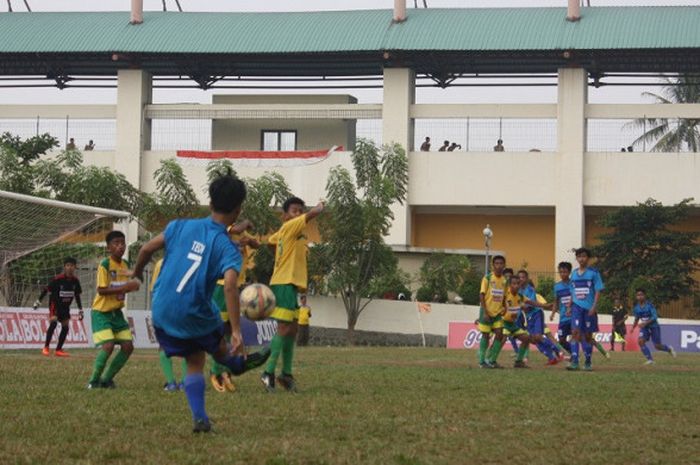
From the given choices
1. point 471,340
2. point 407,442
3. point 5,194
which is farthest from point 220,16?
point 407,442

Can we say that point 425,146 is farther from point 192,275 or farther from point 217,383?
point 192,275

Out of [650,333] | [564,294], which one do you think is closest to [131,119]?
[650,333]

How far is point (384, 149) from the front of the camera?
54.5m

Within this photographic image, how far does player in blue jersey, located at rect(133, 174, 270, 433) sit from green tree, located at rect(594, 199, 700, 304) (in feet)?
141

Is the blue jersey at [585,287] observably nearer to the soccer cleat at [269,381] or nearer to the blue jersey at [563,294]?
the blue jersey at [563,294]

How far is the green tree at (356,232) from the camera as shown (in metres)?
50.8

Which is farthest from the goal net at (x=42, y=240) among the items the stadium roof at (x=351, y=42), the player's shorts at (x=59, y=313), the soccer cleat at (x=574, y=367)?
the stadium roof at (x=351, y=42)

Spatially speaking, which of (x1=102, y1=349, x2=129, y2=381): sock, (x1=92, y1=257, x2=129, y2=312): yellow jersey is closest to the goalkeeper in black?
(x1=92, y1=257, x2=129, y2=312): yellow jersey

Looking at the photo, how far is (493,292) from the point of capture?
23281 mm

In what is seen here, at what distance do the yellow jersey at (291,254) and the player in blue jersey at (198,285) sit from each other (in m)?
5.19

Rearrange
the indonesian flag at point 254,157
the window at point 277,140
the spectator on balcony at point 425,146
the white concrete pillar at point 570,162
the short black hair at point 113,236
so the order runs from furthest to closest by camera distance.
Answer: the window at point 277,140
the indonesian flag at point 254,157
the spectator on balcony at point 425,146
the white concrete pillar at point 570,162
the short black hair at point 113,236

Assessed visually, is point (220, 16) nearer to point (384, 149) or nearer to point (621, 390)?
point (384, 149)

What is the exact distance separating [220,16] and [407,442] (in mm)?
52026

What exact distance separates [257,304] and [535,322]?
1618 centimetres
